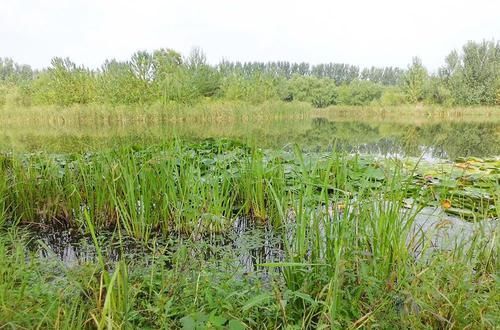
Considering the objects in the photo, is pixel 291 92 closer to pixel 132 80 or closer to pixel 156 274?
pixel 132 80

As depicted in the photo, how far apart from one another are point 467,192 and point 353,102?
42.3m

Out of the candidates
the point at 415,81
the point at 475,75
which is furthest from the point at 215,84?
the point at 475,75

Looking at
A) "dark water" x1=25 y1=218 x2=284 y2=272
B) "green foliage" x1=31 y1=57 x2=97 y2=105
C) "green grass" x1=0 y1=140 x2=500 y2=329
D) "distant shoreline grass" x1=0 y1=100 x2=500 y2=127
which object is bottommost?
"dark water" x1=25 y1=218 x2=284 y2=272

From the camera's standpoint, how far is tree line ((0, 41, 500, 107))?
18.8m

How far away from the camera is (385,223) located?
1.49 meters

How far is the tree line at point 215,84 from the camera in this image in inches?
741

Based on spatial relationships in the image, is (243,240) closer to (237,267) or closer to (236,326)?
(237,267)

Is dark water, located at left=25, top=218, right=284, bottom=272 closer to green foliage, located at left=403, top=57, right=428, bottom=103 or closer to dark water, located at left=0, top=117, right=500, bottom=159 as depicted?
dark water, located at left=0, top=117, right=500, bottom=159

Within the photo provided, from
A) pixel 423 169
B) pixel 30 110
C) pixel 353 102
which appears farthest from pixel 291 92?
pixel 423 169

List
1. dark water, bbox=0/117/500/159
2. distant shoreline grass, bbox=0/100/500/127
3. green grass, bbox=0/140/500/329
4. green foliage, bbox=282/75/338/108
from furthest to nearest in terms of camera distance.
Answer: green foliage, bbox=282/75/338/108 < distant shoreline grass, bbox=0/100/500/127 < dark water, bbox=0/117/500/159 < green grass, bbox=0/140/500/329

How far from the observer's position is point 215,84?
2750 cm

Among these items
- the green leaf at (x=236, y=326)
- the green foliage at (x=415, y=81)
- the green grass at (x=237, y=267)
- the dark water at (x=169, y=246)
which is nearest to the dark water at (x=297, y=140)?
the green grass at (x=237, y=267)

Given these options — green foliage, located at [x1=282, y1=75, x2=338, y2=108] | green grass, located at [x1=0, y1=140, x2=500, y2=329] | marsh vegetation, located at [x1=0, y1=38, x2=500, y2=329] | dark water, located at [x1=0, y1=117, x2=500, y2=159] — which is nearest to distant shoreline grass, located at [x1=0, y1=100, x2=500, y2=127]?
dark water, located at [x1=0, y1=117, x2=500, y2=159]

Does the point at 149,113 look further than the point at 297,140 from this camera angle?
Yes
